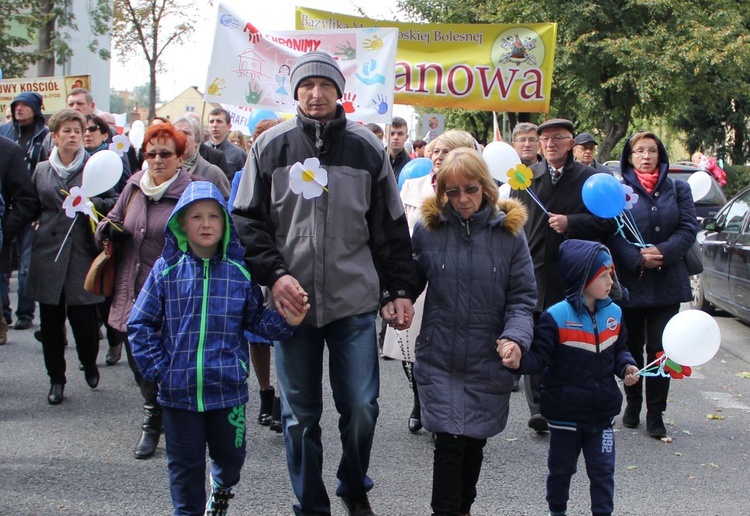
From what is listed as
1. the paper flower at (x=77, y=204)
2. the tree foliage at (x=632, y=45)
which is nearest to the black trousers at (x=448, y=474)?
the paper flower at (x=77, y=204)

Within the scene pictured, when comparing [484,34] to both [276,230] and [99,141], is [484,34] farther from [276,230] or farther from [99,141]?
[276,230]

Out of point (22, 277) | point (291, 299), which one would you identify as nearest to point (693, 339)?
point (291, 299)

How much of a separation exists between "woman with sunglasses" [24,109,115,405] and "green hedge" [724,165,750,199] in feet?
77.6

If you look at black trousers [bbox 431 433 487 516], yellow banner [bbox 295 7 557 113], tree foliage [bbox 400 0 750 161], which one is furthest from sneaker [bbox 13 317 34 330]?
tree foliage [bbox 400 0 750 161]

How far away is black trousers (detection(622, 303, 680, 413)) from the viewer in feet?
18.9

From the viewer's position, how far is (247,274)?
3756 millimetres

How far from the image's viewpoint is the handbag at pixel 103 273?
5047 millimetres

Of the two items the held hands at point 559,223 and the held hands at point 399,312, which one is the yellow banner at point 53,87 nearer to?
the held hands at point 559,223

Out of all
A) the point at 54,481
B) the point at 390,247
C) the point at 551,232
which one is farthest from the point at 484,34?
the point at 54,481

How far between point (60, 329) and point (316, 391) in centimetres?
296

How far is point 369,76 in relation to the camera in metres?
8.41

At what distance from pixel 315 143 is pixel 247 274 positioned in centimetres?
63

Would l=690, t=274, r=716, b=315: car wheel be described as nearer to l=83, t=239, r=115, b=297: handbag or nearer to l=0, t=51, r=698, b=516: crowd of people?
l=0, t=51, r=698, b=516: crowd of people

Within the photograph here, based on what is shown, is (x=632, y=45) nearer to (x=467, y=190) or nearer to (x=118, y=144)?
(x=118, y=144)
